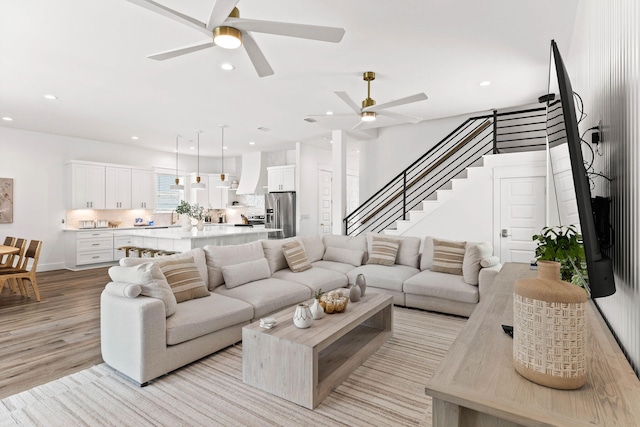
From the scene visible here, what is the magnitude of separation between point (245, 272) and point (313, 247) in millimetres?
1643

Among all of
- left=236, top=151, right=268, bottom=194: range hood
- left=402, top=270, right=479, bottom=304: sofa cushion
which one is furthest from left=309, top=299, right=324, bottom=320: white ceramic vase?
left=236, top=151, right=268, bottom=194: range hood

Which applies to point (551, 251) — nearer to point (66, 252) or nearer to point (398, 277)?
point (398, 277)

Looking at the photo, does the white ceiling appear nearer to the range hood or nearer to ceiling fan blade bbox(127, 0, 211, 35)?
ceiling fan blade bbox(127, 0, 211, 35)

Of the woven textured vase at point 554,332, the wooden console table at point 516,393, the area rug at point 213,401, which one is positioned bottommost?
the area rug at point 213,401

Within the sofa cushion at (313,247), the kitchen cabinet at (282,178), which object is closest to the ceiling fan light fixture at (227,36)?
the sofa cushion at (313,247)

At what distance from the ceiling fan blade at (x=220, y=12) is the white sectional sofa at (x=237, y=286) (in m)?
1.91

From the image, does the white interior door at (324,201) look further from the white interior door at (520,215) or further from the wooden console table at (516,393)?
the wooden console table at (516,393)

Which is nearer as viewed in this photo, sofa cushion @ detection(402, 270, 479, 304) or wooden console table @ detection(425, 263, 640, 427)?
Answer: wooden console table @ detection(425, 263, 640, 427)

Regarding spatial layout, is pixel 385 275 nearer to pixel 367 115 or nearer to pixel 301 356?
pixel 367 115

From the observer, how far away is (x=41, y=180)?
716 cm

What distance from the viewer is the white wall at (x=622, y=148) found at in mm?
1123

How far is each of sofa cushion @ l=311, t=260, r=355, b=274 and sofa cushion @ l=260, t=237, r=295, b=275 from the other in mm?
582

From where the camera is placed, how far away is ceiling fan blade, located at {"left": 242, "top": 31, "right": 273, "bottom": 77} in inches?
96.4

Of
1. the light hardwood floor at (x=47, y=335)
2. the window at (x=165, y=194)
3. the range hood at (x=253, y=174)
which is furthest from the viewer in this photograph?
the range hood at (x=253, y=174)
